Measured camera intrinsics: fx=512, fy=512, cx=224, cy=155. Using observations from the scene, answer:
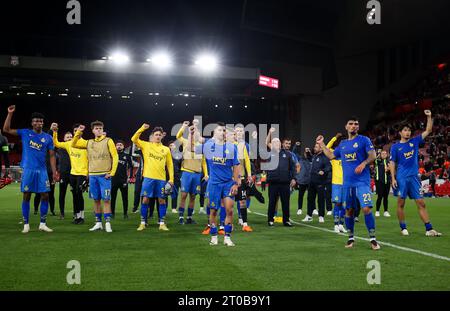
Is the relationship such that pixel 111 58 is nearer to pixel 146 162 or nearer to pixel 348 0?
pixel 348 0

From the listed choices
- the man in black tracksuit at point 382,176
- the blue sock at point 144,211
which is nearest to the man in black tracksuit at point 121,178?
the blue sock at point 144,211

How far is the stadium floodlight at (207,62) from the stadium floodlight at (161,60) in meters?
2.26

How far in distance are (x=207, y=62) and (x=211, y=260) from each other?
34747mm

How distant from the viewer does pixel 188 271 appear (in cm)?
682

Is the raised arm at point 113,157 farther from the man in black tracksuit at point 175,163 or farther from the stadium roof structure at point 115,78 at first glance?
the stadium roof structure at point 115,78

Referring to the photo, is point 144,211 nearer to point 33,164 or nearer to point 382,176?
point 33,164

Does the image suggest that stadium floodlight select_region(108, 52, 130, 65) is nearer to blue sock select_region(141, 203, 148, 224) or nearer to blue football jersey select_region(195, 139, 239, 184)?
blue sock select_region(141, 203, 148, 224)

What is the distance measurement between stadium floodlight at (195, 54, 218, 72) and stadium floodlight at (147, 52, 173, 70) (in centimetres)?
226

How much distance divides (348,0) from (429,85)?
15319mm

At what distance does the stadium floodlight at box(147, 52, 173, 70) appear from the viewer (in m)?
39.6

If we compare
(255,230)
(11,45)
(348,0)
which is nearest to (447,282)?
(255,230)

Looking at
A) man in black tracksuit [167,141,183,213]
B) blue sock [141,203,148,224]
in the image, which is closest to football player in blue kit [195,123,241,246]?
blue sock [141,203,148,224]

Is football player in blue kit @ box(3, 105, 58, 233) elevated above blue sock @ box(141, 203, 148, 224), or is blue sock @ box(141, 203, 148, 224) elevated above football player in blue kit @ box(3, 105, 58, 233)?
football player in blue kit @ box(3, 105, 58, 233)

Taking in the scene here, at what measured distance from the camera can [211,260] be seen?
7.70 m
